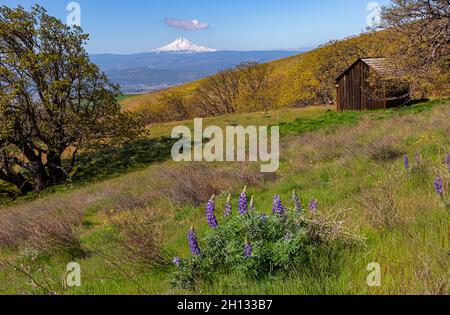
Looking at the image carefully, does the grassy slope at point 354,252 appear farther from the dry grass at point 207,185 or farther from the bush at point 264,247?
the dry grass at point 207,185

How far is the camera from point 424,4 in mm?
19766

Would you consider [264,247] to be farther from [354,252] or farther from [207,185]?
[207,185]

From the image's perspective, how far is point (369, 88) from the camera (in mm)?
30172

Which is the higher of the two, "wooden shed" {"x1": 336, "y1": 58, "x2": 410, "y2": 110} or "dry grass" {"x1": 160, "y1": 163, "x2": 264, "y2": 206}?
"wooden shed" {"x1": 336, "y1": 58, "x2": 410, "y2": 110}

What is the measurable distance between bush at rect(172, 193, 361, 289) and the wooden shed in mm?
26009

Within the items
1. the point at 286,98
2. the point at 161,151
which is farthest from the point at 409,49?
the point at 286,98

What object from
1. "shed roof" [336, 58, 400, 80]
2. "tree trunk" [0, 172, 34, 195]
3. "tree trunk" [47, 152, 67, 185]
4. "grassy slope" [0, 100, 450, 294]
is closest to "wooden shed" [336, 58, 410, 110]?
"shed roof" [336, 58, 400, 80]

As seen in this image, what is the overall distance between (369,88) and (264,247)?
98.7ft

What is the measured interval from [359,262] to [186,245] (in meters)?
2.41

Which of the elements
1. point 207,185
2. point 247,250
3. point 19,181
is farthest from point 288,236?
point 19,181

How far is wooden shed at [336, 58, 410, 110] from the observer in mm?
28484

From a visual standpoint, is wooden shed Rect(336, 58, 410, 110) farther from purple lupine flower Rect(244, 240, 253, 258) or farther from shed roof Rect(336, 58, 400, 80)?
purple lupine flower Rect(244, 240, 253, 258)
